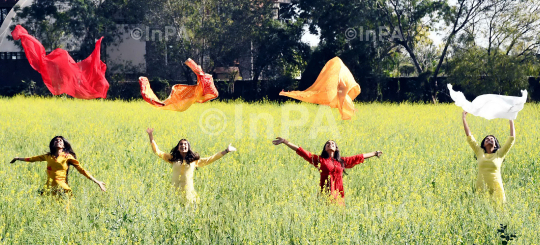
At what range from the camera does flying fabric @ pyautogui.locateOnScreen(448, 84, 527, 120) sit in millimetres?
6488

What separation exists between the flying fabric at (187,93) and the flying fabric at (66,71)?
33.9 inches

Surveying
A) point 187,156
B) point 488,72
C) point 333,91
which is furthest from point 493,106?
Result: point 488,72

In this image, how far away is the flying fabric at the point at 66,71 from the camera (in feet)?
25.5

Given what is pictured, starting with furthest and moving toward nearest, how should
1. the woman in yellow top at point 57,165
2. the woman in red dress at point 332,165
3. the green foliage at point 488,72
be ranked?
the green foliage at point 488,72
the woman in yellow top at point 57,165
the woman in red dress at point 332,165

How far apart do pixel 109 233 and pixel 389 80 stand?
2352 cm

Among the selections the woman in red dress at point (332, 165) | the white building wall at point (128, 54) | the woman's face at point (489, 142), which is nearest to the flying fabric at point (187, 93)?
the woman in red dress at point (332, 165)

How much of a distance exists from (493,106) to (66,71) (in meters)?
5.83

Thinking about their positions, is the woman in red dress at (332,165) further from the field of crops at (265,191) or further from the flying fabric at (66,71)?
the flying fabric at (66,71)

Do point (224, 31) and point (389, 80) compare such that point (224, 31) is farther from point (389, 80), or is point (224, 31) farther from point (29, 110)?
point (29, 110)

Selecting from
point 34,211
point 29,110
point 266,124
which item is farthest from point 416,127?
point 29,110

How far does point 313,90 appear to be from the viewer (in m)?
7.76

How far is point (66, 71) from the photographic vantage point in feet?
26.0

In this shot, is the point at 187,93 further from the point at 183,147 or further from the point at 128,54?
the point at 128,54

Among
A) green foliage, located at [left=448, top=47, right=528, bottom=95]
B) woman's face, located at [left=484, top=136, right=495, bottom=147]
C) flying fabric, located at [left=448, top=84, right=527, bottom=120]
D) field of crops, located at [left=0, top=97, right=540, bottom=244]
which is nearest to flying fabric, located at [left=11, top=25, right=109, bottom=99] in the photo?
field of crops, located at [left=0, top=97, right=540, bottom=244]
